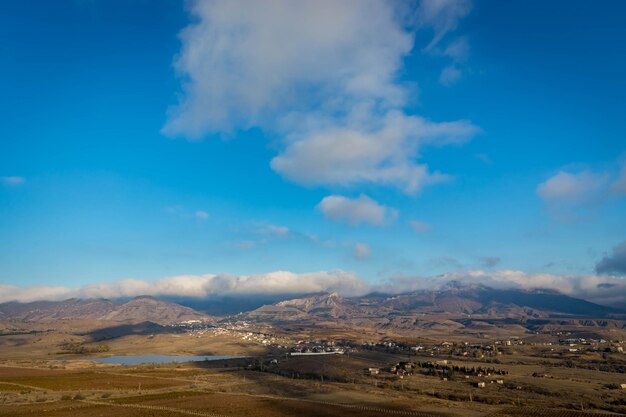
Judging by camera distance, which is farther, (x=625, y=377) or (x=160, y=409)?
(x=625, y=377)

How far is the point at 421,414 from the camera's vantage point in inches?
2862

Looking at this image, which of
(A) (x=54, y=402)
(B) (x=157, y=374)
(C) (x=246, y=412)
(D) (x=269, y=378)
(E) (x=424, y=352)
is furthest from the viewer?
(E) (x=424, y=352)

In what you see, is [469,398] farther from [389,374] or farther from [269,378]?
[269,378]

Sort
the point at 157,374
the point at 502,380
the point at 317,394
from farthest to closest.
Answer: the point at 157,374, the point at 502,380, the point at 317,394

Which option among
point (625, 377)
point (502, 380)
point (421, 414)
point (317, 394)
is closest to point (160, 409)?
point (317, 394)

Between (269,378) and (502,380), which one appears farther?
(269,378)

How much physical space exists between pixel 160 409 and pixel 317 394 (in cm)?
3347

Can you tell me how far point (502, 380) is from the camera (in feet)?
365

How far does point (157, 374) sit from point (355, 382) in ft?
186

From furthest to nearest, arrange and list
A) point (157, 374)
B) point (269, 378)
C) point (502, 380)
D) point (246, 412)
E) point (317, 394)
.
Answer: point (157, 374), point (269, 378), point (502, 380), point (317, 394), point (246, 412)

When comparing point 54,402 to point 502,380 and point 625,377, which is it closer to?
point 502,380

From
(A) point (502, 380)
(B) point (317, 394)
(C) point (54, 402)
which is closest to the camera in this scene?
(C) point (54, 402)

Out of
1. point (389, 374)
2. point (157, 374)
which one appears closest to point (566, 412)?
point (389, 374)

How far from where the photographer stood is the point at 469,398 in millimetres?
87250
